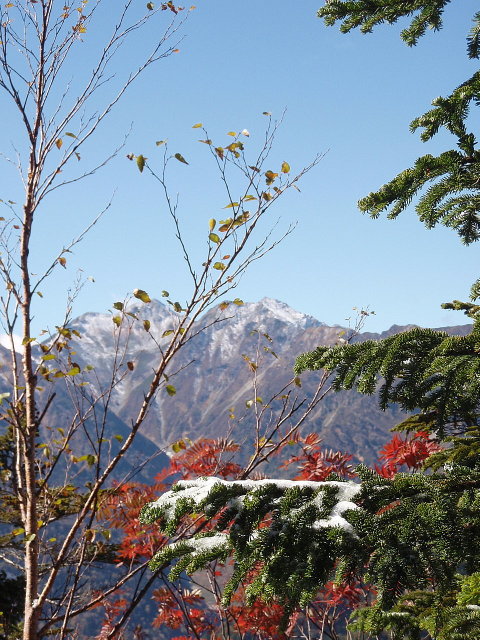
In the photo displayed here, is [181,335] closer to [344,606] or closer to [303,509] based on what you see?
[303,509]

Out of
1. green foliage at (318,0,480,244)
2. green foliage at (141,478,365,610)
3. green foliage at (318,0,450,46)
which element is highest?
green foliage at (318,0,450,46)

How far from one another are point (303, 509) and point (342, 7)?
3.82 metres

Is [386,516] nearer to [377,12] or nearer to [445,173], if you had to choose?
[445,173]

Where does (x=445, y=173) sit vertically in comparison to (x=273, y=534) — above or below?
above

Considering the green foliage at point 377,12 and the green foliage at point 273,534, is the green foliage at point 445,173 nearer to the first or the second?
the green foliage at point 377,12

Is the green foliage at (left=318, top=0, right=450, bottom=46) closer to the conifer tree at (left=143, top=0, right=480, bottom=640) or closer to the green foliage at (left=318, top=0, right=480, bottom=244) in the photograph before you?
the green foliage at (left=318, top=0, right=480, bottom=244)

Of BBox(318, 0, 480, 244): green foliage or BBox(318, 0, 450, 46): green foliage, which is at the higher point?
BBox(318, 0, 450, 46): green foliage

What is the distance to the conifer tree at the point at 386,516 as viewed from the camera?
2.03 metres

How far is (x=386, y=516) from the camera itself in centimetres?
215

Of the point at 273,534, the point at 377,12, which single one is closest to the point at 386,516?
the point at 273,534

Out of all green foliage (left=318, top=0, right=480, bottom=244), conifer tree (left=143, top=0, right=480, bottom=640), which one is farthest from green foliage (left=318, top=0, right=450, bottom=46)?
conifer tree (left=143, top=0, right=480, bottom=640)

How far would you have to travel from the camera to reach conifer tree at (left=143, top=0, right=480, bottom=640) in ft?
6.66

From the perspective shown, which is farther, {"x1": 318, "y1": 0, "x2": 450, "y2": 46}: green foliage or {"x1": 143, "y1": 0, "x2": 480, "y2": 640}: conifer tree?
{"x1": 318, "y1": 0, "x2": 450, "y2": 46}: green foliage

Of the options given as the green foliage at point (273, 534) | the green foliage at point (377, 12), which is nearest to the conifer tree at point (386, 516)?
the green foliage at point (273, 534)
